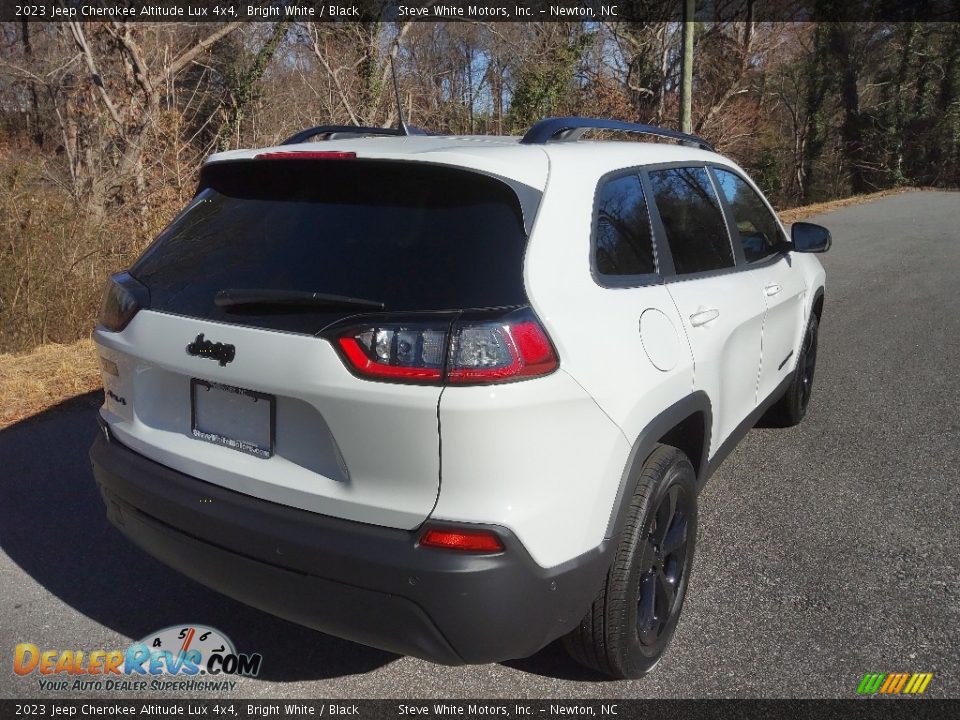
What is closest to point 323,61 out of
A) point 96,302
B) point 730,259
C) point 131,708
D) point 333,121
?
point 333,121

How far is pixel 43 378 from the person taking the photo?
20.0 feet

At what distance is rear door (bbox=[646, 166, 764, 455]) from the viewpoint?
2975 mm

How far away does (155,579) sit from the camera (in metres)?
3.34

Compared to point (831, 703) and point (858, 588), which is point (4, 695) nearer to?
point (831, 703)

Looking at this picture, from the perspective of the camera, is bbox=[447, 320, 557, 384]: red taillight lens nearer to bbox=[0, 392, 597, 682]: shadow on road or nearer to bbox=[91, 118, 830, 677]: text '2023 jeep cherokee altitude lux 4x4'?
bbox=[91, 118, 830, 677]: text '2023 jeep cherokee altitude lux 4x4'

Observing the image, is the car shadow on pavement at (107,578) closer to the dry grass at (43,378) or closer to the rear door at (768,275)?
the dry grass at (43,378)

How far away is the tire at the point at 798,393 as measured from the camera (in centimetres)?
490

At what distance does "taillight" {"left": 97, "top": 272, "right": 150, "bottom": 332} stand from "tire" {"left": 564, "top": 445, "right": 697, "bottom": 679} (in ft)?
5.61

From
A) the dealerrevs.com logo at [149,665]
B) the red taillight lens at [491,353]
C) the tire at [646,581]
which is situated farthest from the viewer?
the dealerrevs.com logo at [149,665]

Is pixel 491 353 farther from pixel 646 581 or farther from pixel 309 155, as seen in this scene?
pixel 646 581

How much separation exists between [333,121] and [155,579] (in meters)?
14.9

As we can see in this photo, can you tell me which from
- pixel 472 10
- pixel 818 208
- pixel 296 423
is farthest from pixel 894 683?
pixel 472 10

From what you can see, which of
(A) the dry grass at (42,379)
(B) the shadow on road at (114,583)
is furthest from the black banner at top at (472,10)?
(B) the shadow on road at (114,583)

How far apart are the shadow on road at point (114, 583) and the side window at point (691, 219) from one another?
5.18 ft
